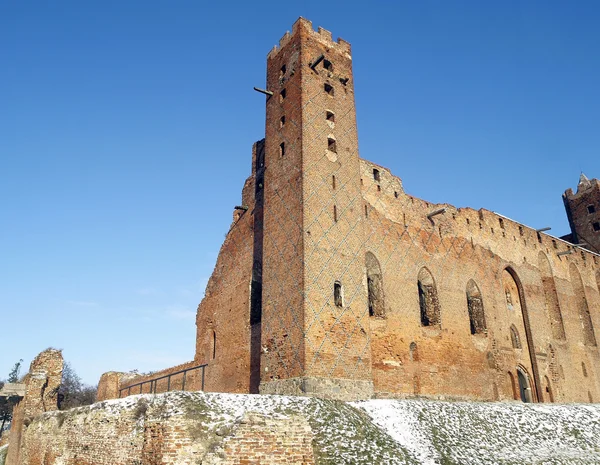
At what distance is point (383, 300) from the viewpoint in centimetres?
1591

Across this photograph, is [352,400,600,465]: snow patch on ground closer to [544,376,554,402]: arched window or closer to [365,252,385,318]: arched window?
[365,252,385,318]: arched window

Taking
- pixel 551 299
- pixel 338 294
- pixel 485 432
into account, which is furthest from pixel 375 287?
pixel 551 299

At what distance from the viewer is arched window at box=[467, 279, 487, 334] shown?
1911cm

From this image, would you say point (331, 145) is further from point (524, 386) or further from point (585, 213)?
point (585, 213)

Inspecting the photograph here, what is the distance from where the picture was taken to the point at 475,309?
1934cm

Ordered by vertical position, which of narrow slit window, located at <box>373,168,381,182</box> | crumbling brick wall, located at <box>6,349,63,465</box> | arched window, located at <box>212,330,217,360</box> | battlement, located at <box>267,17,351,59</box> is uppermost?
battlement, located at <box>267,17,351,59</box>

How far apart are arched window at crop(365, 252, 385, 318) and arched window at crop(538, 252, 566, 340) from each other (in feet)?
36.9

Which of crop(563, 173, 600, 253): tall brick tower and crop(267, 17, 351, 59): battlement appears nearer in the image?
crop(267, 17, 351, 59): battlement

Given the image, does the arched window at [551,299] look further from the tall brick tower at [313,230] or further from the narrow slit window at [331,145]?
the narrow slit window at [331,145]

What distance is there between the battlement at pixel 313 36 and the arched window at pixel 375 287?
666cm

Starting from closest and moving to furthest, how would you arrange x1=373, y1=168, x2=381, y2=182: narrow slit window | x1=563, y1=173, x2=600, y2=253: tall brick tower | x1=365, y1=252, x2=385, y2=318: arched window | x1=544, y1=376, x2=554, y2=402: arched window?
x1=365, y1=252, x2=385, y2=318: arched window < x1=373, y1=168, x2=381, y2=182: narrow slit window < x1=544, y1=376, x2=554, y2=402: arched window < x1=563, y1=173, x2=600, y2=253: tall brick tower

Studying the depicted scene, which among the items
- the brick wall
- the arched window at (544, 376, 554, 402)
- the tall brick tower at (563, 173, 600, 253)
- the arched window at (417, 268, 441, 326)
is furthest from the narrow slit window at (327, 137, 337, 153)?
the tall brick tower at (563, 173, 600, 253)

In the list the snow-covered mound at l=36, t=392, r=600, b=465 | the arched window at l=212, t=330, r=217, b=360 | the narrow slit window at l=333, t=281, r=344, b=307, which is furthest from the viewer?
the arched window at l=212, t=330, r=217, b=360

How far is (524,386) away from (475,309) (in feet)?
13.1
